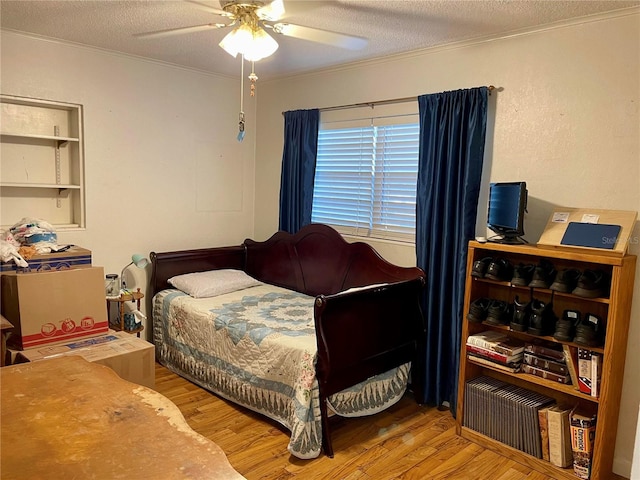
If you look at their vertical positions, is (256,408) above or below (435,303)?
below

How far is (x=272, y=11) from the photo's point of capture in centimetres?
212

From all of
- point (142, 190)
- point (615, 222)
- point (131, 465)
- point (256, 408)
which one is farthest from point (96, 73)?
point (615, 222)

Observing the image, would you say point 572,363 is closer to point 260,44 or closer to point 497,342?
point 497,342

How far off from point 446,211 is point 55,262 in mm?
2409

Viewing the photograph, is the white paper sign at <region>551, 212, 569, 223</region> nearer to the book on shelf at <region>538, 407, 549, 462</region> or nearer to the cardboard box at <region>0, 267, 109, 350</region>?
the book on shelf at <region>538, 407, 549, 462</region>

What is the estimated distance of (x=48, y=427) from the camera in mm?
1292

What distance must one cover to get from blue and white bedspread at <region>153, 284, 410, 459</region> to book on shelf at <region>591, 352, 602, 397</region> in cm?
114

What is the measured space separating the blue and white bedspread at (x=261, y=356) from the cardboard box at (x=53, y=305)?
70 cm

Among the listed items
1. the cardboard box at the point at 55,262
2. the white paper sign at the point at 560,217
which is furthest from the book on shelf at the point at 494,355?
the cardboard box at the point at 55,262

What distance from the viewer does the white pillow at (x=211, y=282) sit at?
3678 millimetres

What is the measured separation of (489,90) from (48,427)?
2796mm

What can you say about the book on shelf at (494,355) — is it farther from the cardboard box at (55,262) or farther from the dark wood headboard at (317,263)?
the cardboard box at (55,262)

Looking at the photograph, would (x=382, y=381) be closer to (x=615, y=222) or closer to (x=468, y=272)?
(x=468, y=272)

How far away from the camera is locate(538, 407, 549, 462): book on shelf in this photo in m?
2.54
